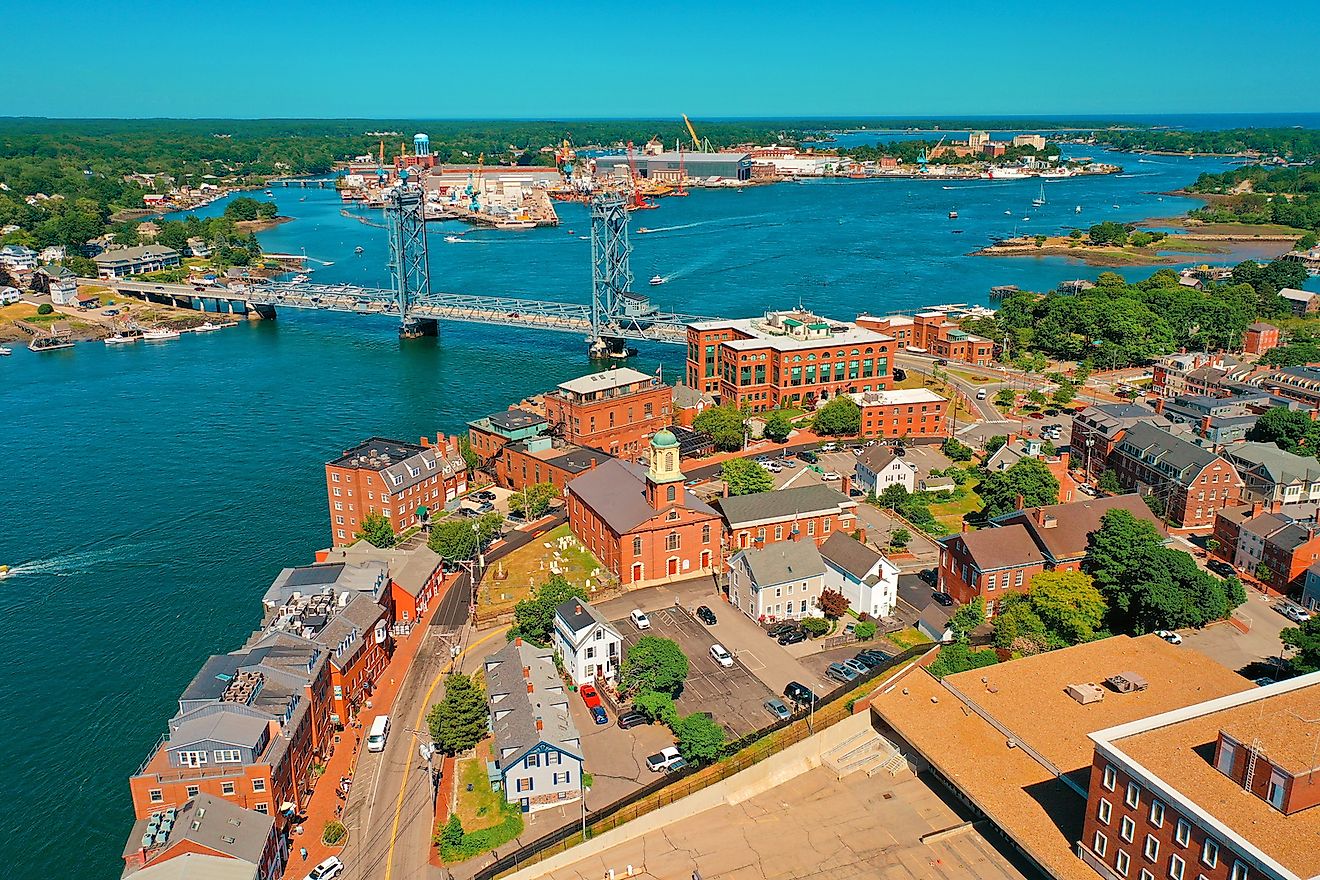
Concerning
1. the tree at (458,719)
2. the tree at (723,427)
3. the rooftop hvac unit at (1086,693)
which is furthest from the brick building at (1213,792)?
the tree at (723,427)

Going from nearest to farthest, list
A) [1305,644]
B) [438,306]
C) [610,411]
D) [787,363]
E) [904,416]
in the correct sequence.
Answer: [1305,644] < [610,411] < [904,416] < [787,363] < [438,306]

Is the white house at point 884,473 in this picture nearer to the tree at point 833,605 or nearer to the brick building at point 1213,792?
the tree at point 833,605

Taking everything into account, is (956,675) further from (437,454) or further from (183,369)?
(183,369)

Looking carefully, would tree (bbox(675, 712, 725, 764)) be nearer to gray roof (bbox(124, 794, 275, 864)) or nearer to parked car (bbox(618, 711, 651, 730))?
parked car (bbox(618, 711, 651, 730))

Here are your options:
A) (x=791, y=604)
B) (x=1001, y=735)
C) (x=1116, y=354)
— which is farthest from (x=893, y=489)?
(x=1116, y=354)

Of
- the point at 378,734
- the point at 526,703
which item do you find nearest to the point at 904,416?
the point at 526,703

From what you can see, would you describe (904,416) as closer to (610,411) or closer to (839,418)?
(839,418)

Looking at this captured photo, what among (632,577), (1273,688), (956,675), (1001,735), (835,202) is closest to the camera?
(1273,688)
